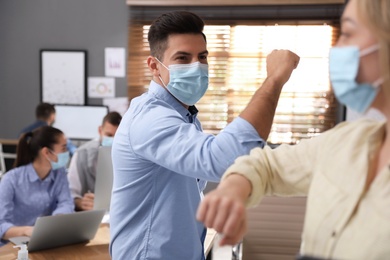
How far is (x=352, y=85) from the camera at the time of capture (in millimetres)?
742

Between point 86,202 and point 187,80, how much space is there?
1883mm

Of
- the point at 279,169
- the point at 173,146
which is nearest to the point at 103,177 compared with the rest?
the point at 173,146

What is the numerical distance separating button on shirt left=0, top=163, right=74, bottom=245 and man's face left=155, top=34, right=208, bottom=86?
1626mm

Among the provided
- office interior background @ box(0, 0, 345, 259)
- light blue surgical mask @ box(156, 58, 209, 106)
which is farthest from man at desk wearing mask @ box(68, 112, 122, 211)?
office interior background @ box(0, 0, 345, 259)

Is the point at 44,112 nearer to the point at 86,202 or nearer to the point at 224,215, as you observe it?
the point at 86,202

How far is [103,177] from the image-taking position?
9.36 feet

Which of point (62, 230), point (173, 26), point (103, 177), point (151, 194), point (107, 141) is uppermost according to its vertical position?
point (173, 26)

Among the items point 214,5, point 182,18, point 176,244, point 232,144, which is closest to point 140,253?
point 176,244

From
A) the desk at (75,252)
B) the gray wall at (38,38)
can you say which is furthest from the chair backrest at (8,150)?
the desk at (75,252)

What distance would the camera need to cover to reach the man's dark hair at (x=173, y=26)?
1623mm

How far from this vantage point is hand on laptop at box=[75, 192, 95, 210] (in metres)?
3.31

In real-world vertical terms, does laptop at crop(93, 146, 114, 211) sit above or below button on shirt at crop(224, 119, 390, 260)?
below

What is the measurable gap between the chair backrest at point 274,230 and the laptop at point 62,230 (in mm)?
815

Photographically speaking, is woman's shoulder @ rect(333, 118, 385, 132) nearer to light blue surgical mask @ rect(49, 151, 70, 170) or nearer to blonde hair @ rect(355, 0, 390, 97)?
blonde hair @ rect(355, 0, 390, 97)
